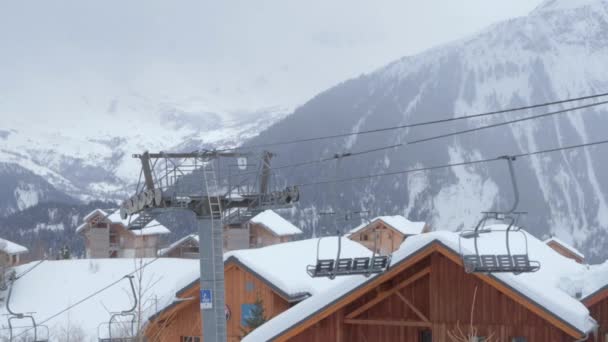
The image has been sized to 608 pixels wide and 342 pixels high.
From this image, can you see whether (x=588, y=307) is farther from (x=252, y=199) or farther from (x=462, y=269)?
(x=252, y=199)

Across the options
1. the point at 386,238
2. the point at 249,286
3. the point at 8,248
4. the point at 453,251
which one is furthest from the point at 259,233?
the point at 453,251

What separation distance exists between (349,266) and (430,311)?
164 inches

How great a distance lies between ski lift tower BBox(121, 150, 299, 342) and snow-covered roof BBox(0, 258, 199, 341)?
4231 centimetres

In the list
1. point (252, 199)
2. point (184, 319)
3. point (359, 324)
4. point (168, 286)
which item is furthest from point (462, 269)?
point (168, 286)

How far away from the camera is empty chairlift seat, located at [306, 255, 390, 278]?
17688 mm

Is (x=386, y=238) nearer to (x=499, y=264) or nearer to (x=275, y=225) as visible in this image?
(x=275, y=225)

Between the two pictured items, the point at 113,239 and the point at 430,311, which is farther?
the point at 113,239

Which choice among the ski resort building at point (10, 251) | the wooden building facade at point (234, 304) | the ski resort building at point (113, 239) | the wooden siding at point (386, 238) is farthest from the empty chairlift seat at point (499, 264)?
the ski resort building at point (113, 239)

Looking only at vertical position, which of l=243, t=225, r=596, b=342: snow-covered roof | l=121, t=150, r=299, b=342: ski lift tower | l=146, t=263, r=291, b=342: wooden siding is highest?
l=121, t=150, r=299, b=342: ski lift tower

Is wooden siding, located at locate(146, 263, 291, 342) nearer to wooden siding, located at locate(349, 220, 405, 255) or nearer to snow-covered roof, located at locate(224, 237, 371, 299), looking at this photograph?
snow-covered roof, located at locate(224, 237, 371, 299)

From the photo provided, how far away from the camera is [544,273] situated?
3030 centimetres

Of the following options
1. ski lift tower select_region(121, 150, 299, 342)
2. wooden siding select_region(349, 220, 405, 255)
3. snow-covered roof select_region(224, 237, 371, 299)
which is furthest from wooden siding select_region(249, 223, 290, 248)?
ski lift tower select_region(121, 150, 299, 342)

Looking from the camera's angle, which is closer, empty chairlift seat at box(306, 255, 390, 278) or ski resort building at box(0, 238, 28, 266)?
empty chairlift seat at box(306, 255, 390, 278)

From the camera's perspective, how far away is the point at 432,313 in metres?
21.0
